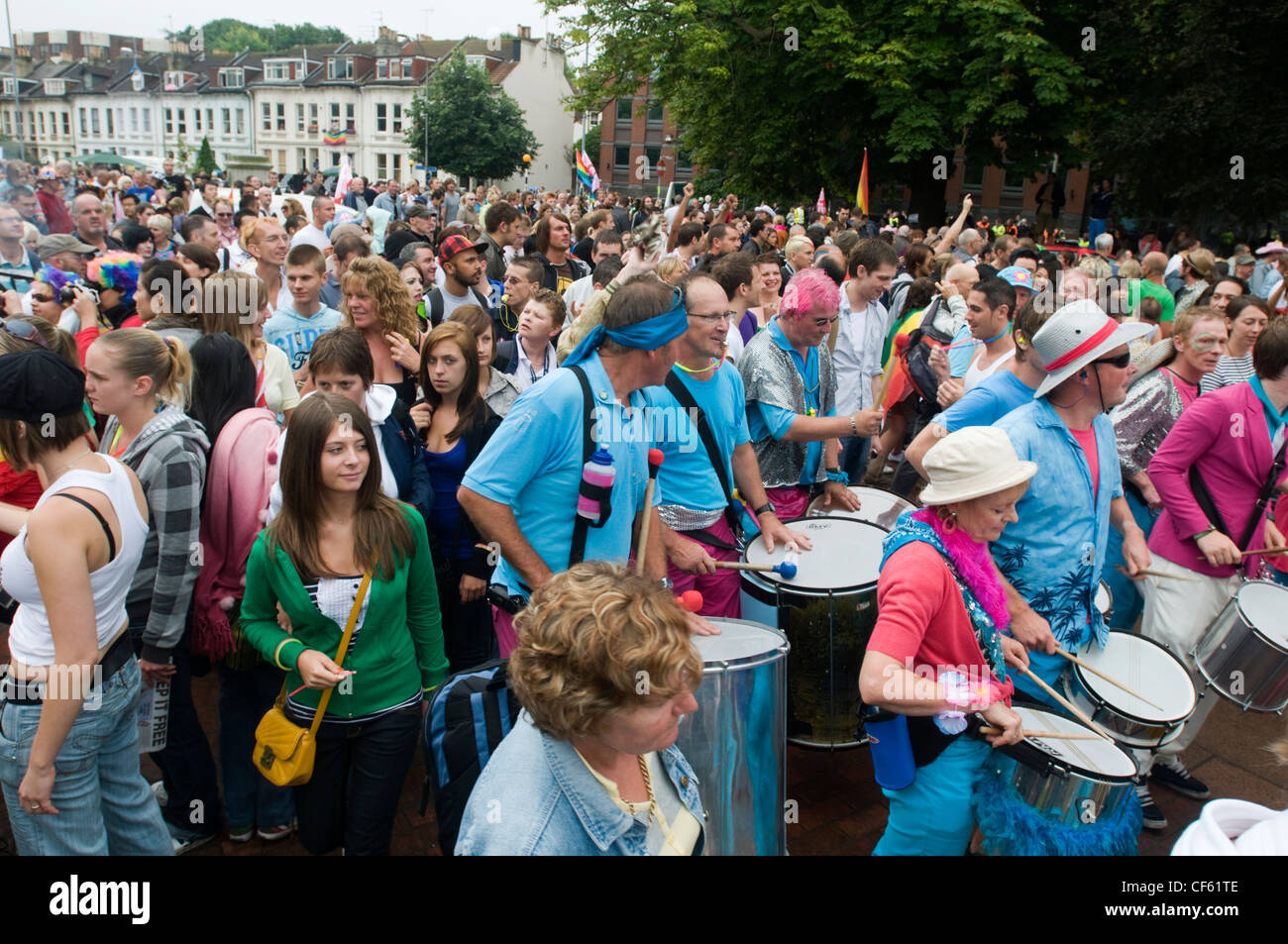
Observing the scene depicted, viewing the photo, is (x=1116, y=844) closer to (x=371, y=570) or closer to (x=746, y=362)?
(x=371, y=570)

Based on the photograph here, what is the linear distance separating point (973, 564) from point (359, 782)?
2112 millimetres

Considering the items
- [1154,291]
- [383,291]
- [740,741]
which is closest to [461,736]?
[740,741]

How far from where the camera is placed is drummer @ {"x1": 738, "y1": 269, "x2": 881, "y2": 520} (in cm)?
448

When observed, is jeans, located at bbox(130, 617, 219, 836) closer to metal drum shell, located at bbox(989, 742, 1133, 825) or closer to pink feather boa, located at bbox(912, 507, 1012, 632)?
pink feather boa, located at bbox(912, 507, 1012, 632)

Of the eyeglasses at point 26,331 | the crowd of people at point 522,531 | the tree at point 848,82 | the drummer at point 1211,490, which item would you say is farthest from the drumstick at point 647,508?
the tree at point 848,82

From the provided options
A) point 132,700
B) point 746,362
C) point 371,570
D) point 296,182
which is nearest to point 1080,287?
point 746,362

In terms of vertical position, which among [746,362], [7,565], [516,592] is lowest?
[516,592]

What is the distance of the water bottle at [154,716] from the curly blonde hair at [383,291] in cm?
212

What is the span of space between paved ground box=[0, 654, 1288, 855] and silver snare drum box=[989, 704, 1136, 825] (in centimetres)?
128

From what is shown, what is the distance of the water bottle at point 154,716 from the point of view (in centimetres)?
335

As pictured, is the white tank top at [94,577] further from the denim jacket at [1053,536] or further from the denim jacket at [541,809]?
the denim jacket at [1053,536]

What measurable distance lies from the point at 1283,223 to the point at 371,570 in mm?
27140

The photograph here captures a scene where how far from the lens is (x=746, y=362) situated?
4.74 m
